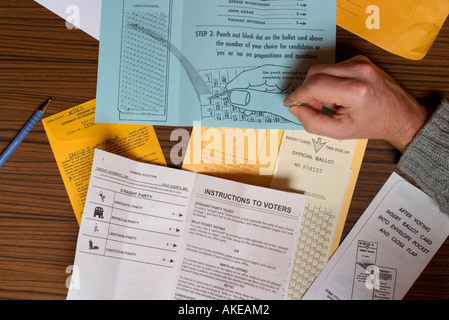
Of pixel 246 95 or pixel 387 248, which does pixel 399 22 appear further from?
pixel 387 248

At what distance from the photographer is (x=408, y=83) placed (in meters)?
0.65

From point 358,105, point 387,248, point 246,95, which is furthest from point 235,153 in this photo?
point 387,248

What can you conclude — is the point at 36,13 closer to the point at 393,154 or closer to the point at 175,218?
the point at 175,218

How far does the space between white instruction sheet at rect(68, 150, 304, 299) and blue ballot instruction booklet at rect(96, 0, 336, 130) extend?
130 mm

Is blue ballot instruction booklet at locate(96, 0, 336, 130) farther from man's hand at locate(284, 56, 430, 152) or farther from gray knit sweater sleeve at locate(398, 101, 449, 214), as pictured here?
gray knit sweater sleeve at locate(398, 101, 449, 214)

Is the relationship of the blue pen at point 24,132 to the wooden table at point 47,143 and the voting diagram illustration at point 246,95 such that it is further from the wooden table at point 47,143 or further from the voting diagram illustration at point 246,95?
the voting diagram illustration at point 246,95

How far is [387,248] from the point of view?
2.16 feet

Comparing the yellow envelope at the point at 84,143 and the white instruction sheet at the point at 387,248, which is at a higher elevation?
the yellow envelope at the point at 84,143

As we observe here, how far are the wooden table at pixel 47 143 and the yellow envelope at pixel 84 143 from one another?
0.02 meters

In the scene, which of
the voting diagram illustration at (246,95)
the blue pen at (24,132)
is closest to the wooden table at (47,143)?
the blue pen at (24,132)

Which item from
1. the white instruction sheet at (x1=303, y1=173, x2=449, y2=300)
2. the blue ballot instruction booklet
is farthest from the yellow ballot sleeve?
the white instruction sheet at (x1=303, y1=173, x2=449, y2=300)

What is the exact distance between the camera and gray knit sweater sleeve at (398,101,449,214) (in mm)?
605

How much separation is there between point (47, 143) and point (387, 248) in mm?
706

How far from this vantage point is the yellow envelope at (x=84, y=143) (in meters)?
0.66
